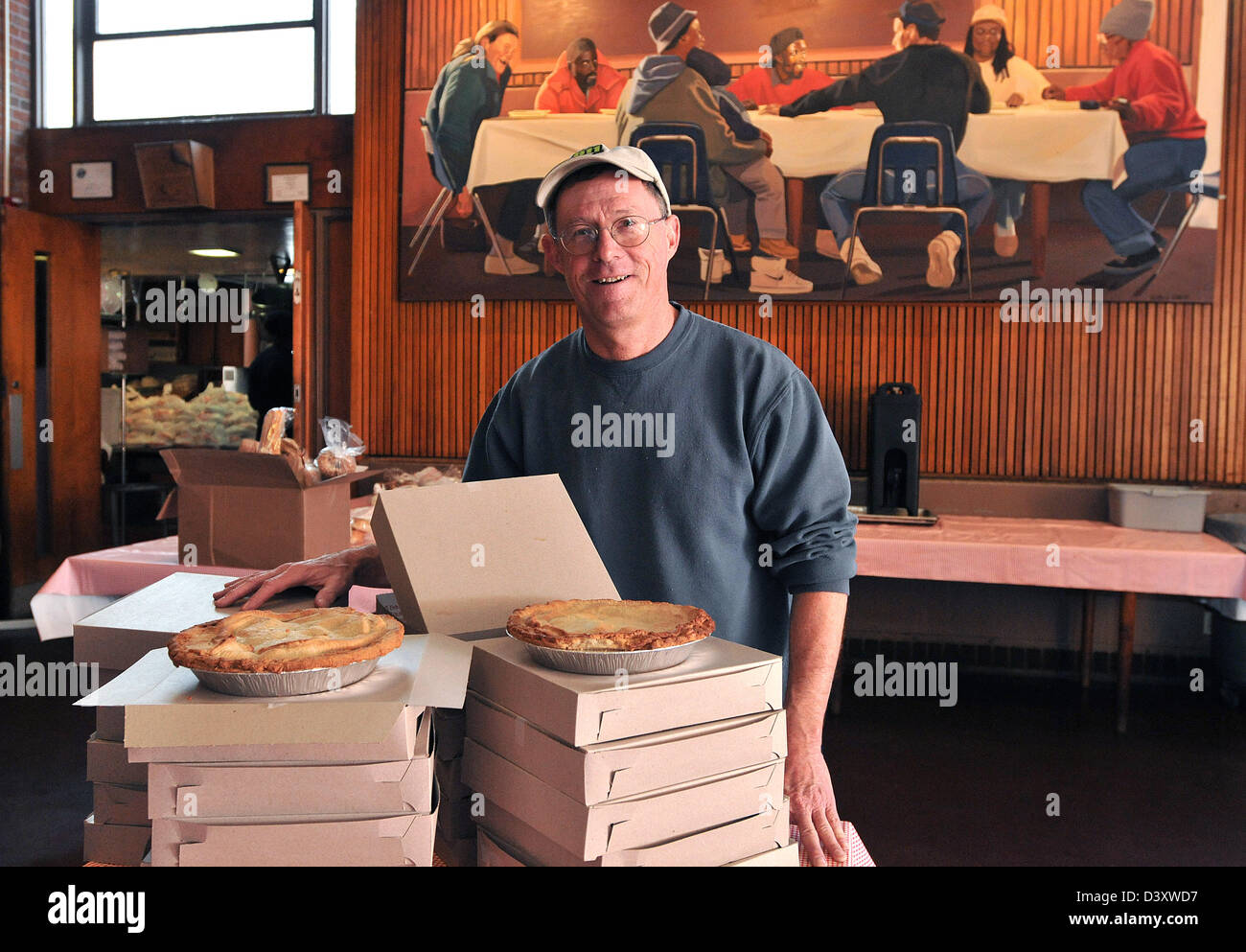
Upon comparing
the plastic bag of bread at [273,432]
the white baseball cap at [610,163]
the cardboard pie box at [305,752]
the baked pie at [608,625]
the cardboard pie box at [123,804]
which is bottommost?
the cardboard pie box at [123,804]

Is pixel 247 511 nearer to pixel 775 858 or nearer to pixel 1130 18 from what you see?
pixel 775 858

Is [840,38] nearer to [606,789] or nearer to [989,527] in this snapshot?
[989,527]

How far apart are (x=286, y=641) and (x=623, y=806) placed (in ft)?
1.39

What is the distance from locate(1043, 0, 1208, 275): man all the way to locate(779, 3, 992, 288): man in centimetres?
59

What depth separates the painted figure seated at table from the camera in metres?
5.95

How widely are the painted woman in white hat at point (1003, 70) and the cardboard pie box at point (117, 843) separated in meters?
5.34

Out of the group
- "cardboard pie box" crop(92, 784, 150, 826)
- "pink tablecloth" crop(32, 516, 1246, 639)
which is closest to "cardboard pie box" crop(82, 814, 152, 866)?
"cardboard pie box" crop(92, 784, 150, 826)

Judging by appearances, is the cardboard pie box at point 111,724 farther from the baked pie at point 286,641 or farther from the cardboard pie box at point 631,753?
the cardboard pie box at point 631,753

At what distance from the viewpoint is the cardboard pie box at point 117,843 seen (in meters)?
1.25

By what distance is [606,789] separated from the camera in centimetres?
99

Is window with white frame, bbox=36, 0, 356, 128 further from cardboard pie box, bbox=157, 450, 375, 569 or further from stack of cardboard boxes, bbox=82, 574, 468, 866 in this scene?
stack of cardboard boxes, bbox=82, 574, 468, 866

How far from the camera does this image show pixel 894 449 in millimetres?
5324

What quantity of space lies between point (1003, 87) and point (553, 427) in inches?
179

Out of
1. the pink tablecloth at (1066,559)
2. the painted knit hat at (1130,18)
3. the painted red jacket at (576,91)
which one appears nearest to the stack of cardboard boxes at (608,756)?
the pink tablecloth at (1066,559)
